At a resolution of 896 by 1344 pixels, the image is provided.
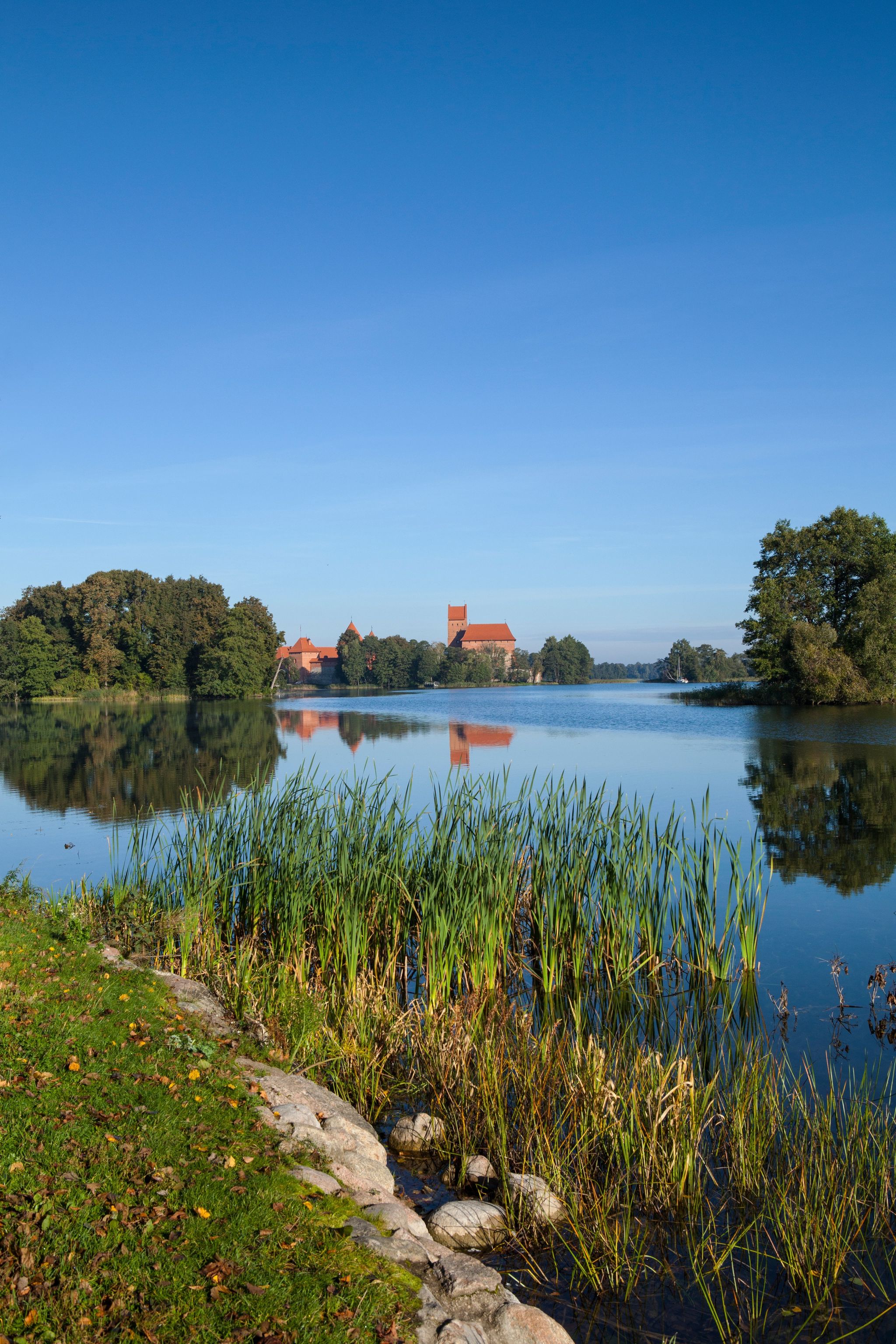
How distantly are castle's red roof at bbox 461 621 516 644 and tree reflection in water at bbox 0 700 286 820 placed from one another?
96.7 metres

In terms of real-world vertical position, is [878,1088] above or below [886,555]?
below

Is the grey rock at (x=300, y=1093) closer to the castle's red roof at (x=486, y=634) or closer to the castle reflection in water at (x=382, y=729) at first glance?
the castle reflection in water at (x=382, y=729)

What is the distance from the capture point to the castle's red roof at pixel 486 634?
5915 inches

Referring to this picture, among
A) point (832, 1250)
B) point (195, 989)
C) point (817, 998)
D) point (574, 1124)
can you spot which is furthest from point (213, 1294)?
point (817, 998)

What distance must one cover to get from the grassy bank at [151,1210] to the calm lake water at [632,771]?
4.85m

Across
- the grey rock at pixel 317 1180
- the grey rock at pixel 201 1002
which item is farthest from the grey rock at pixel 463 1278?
the grey rock at pixel 201 1002

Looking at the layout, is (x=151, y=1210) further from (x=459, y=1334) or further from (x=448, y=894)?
(x=448, y=894)

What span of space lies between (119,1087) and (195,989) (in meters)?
2.04

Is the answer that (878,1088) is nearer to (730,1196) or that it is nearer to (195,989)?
(730,1196)

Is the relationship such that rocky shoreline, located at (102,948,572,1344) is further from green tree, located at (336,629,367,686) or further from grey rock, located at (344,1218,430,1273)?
green tree, located at (336,629,367,686)

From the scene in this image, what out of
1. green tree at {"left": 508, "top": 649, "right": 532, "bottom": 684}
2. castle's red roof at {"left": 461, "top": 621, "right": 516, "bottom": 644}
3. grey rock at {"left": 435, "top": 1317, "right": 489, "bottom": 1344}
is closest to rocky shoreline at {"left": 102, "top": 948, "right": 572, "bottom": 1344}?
grey rock at {"left": 435, "top": 1317, "right": 489, "bottom": 1344}

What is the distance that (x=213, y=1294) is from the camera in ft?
9.88

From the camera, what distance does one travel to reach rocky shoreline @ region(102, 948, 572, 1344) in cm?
347

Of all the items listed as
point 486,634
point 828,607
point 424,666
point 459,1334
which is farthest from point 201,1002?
point 486,634
